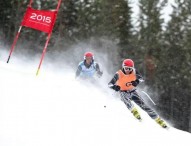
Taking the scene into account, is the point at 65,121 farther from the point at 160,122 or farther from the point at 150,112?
the point at 160,122

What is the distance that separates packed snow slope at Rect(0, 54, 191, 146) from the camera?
735cm

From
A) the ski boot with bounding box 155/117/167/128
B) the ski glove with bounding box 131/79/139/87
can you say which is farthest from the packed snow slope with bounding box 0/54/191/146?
the ski glove with bounding box 131/79/139/87

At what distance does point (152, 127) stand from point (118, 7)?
33.6 m

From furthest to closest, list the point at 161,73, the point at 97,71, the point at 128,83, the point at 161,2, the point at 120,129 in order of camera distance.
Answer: the point at 161,2, the point at 161,73, the point at 97,71, the point at 128,83, the point at 120,129

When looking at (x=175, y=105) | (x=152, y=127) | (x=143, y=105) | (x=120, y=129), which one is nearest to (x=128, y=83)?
(x=143, y=105)

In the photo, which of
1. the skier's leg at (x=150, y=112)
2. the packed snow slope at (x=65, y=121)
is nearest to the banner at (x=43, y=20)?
the packed snow slope at (x=65, y=121)

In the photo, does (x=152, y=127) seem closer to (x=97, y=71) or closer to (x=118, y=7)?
(x=97, y=71)

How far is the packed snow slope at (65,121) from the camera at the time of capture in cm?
735

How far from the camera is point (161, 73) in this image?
4144cm

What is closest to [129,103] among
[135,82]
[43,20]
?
[135,82]

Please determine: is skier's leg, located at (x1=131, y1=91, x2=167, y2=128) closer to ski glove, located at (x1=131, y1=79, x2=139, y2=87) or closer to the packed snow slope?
the packed snow slope

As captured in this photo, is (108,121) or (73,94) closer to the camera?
(108,121)

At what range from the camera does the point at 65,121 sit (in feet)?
28.8

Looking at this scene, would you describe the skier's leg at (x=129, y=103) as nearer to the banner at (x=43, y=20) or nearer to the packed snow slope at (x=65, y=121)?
the packed snow slope at (x=65, y=121)
